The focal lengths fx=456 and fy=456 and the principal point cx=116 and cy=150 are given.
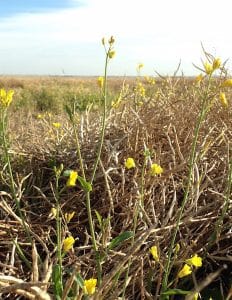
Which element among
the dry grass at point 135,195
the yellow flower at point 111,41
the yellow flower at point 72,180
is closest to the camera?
the yellow flower at point 72,180

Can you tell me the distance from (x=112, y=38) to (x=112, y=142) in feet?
2.77

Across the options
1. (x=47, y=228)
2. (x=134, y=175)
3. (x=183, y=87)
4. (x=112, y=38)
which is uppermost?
(x=112, y=38)

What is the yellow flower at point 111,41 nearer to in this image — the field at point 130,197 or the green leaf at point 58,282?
the field at point 130,197

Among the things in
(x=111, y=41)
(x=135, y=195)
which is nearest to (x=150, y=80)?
(x=135, y=195)

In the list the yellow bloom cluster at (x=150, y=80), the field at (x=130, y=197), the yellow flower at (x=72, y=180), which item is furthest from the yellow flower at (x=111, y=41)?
the yellow bloom cluster at (x=150, y=80)

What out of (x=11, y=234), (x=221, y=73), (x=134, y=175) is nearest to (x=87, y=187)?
(x=11, y=234)

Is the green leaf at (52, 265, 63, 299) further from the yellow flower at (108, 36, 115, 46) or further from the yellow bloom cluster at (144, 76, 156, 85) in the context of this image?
the yellow bloom cluster at (144, 76, 156, 85)

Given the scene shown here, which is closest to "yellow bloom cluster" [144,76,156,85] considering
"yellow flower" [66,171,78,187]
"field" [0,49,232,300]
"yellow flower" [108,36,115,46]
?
"field" [0,49,232,300]

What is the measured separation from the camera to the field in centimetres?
142

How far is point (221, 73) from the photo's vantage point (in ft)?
8.07

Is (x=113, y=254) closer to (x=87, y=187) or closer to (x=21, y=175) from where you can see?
(x=87, y=187)

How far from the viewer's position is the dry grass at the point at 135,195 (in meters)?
1.51

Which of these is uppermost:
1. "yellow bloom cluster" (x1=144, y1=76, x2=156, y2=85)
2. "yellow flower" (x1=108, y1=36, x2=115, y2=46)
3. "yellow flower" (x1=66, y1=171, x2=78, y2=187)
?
"yellow flower" (x1=108, y1=36, x2=115, y2=46)

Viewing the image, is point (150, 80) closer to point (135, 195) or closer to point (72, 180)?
point (135, 195)
